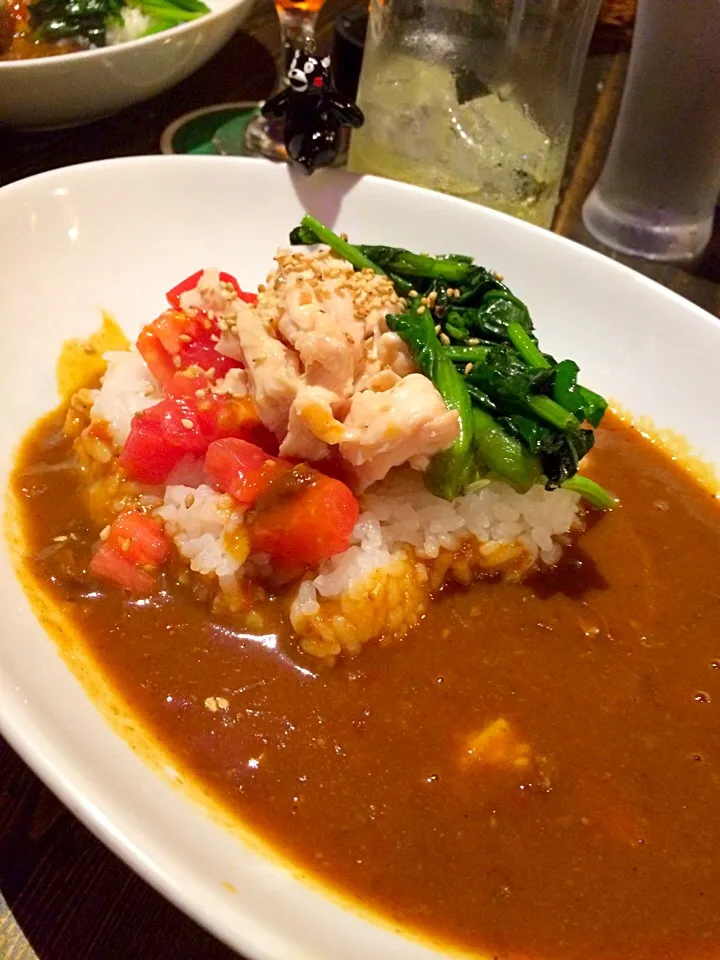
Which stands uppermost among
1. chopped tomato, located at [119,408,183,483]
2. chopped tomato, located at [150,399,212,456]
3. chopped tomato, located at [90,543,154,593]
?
chopped tomato, located at [150,399,212,456]

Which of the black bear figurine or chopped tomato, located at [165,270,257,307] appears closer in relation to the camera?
chopped tomato, located at [165,270,257,307]

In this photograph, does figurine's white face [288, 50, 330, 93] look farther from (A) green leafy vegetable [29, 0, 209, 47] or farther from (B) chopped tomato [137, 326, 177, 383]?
(B) chopped tomato [137, 326, 177, 383]

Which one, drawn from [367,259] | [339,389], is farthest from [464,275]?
[339,389]

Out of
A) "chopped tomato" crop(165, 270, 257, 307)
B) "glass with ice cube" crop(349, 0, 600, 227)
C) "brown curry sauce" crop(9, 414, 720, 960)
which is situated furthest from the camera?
"glass with ice cube" crop(349, 0, 600, 227)

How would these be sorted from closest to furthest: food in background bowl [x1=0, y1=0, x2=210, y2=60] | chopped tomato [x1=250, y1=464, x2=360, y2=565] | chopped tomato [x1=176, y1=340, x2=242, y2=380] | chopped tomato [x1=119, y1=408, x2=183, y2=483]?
chopped tomato [x1=250, y1=464, x2=360, y2=565], chopped tomato [x1=119, y1=408, x2=183, y2=483], chopped tomato [x1=176, y1=340, x2=242, y2=380], food in background bowl [x1=0, y1=0, x2=210, y2=60]

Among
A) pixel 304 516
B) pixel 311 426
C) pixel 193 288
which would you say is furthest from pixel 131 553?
pixel 193 288

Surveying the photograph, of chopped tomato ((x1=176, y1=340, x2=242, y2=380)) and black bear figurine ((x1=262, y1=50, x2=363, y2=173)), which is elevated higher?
black bear figurine ((x1=262, y1=50, x2=363, y2=173))

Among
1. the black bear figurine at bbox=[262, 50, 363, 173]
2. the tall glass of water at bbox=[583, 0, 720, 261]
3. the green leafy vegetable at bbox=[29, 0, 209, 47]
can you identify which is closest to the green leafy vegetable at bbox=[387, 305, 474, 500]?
the black bear figurine at bbox=[262, 50, 363, 173]
